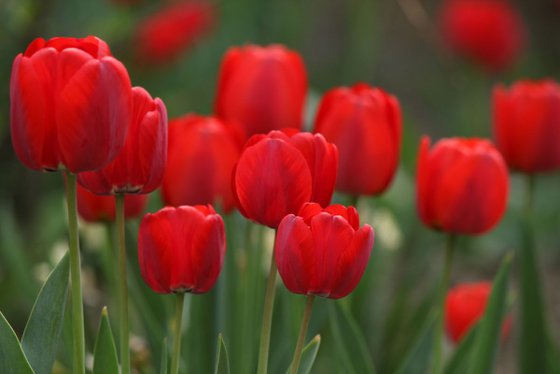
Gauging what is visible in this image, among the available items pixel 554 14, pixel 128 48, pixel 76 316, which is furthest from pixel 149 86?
pixel 76 316

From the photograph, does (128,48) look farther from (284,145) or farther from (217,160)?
(284,145)

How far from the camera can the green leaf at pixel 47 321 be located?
30.6 inches

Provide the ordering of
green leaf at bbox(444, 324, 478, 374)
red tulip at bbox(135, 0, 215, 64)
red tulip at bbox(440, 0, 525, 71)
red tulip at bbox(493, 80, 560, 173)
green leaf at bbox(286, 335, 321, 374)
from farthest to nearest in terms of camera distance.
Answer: red tulip at bbox(440, 0, 525, 71)
red tulip at bbox(135, 0, 215, 64)
red tulip at bbox(493, 80, 560, 173)
green leaf at bbox(444, 324, 478, 374)
green leaf at bbox(286, 335, 321, 374)

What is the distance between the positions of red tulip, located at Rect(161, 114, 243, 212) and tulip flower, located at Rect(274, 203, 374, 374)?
325mm

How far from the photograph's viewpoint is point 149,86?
8.13 feet

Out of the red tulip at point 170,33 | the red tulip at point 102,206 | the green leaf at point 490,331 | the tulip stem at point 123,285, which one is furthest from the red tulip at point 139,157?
the red tulip at point 170,33

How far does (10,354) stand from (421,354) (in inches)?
18.3

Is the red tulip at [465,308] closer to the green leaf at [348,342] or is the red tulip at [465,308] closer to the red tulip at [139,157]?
the green leaf at [348,342]

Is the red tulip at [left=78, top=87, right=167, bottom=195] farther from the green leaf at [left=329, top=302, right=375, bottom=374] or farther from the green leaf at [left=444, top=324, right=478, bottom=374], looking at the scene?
the green leaf at [left=444, top=324, right=478, bottom=374]

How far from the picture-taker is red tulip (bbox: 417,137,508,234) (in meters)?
0.96

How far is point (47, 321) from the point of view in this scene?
2.56ft

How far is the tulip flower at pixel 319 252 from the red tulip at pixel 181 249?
47mm

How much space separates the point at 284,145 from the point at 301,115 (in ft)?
1.46

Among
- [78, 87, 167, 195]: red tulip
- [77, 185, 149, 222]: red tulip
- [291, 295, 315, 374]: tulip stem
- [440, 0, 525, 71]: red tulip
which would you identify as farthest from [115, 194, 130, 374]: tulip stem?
[440, 0, 525, 71]: red tulip
